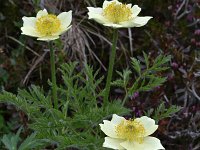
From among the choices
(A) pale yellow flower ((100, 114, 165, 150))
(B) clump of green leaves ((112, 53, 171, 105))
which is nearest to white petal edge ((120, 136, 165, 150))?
(A) pale yellow flower ((100, 114, 165, 150))

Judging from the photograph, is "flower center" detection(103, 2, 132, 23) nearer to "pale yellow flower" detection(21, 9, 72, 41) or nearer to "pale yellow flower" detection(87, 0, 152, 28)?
"pale yellow flower" detection(87, 0, 152, 28)

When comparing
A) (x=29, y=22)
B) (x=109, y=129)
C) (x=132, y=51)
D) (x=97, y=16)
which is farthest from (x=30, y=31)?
(x=132, y=51)

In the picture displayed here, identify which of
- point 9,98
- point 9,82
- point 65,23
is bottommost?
point 9,82

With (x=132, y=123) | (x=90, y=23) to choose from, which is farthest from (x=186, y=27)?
(x=132, y=123)

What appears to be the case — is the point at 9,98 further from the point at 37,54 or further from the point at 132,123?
the point at 37,54

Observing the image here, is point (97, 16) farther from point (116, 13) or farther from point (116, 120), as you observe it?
point (116, 120)

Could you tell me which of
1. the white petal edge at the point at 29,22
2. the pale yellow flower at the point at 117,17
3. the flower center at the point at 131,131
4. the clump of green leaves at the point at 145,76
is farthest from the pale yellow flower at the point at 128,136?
the white petal edge at the point at 29,22
